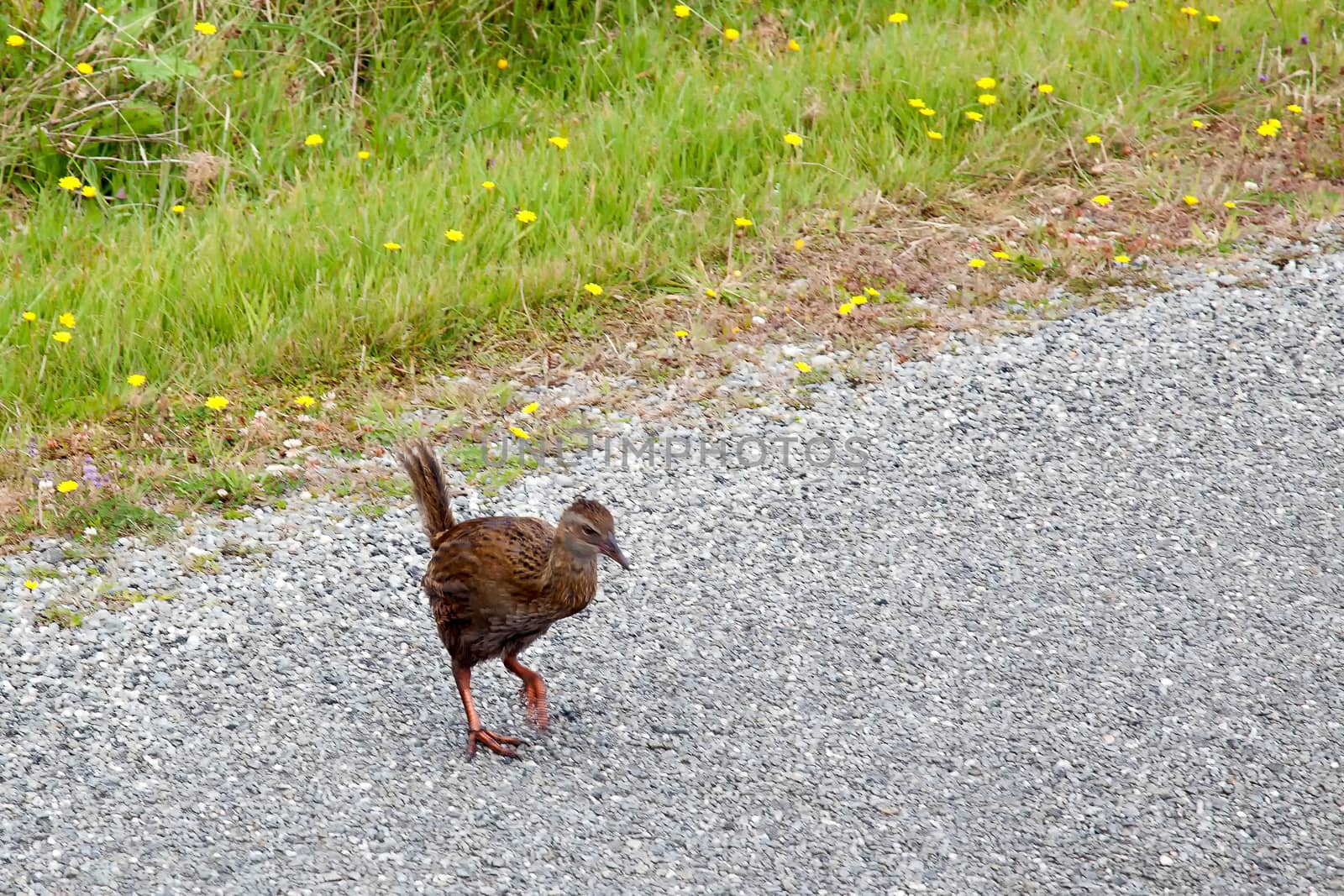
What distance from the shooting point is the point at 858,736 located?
168 inches

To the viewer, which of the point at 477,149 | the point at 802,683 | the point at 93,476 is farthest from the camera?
the point at 477,149

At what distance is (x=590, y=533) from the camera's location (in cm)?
421

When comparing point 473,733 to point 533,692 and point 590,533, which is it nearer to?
point 533,692

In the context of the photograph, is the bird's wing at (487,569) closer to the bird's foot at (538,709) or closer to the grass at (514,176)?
the bird's foot at (538,709)

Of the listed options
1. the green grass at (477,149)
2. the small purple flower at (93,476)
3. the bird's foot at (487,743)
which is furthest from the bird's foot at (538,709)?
the small purple flower at (93,476)

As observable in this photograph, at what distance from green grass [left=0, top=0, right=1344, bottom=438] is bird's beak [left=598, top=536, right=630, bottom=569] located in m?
1.84

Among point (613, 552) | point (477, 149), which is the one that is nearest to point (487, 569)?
point (613, 552)

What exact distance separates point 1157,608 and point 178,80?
5248mm

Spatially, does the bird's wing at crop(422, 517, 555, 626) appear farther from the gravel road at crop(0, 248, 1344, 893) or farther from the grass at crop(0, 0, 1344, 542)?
the grass at crop(0, 0, 1344, 542)

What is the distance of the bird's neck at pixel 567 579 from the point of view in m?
4.18

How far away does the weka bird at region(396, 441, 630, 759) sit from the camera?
165 inches

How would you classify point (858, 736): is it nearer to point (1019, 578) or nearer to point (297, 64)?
point (1019, 578)

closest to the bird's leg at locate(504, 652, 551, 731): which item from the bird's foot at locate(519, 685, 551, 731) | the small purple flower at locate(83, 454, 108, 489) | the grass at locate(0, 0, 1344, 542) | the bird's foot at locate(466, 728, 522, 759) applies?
the bird's foot at locate(519, 685, 551, 731)

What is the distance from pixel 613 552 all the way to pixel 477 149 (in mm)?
3760
